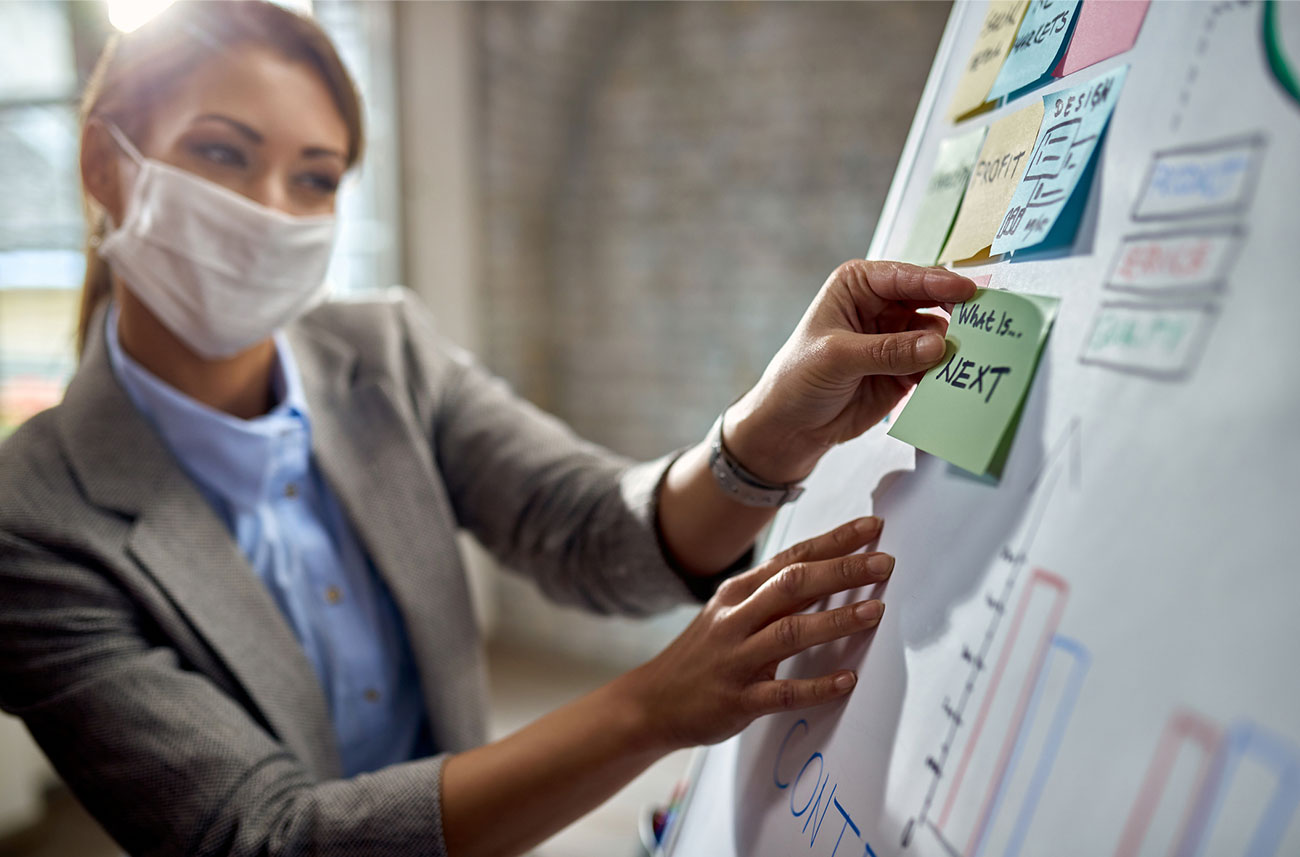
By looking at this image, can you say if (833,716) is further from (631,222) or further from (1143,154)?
(631,222)

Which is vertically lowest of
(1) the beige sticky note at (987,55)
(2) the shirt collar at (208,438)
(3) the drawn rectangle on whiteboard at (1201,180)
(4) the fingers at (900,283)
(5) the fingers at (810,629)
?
(2) the shirt collar at (208,438)

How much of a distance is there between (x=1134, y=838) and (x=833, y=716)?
21 cm

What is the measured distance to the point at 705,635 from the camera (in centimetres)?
53

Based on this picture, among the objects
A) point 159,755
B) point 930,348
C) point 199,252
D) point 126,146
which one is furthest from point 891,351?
point 126,146

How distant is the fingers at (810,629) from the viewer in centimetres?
44

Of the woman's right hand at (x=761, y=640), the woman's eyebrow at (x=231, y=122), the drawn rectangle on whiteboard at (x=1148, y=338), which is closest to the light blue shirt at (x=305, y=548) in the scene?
the woman's eyebrow at (x=231, y=122)

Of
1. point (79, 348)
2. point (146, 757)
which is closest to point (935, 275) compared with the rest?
point (146, 757)

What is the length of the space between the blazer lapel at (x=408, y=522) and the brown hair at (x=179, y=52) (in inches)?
12.8

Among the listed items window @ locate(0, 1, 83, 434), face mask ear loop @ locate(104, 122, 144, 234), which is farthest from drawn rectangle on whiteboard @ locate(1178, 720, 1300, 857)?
window @ locate(0, 1, 83, 434)

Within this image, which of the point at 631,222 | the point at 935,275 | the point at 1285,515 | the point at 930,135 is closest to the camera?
the point at 1285,515

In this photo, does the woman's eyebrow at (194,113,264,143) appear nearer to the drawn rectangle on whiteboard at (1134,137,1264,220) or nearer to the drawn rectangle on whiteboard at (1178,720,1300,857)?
the drawn rectangle on whiteboard at (1134,137,1264,220)

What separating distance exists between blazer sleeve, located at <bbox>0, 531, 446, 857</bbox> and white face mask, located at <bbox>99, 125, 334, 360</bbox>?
0.97 feet

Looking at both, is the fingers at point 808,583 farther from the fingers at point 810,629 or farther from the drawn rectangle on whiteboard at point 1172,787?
the drawn rectangle on whiteboard at point 1172,787

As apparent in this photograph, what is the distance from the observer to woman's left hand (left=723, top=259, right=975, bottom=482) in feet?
1.45
